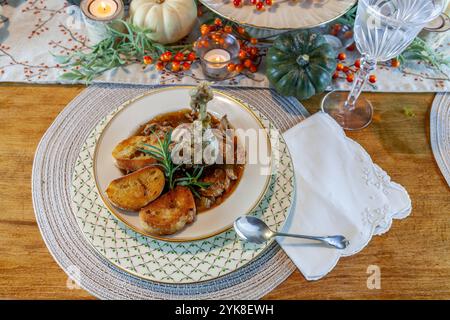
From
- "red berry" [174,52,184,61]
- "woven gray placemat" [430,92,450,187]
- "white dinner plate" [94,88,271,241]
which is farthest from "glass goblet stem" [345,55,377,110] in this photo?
"red berry" [174,52,184,61]

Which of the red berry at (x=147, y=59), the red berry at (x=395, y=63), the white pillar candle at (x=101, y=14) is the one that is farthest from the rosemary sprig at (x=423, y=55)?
the white pillar candle at (x=101, y=14)

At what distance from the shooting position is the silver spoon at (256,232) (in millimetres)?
938

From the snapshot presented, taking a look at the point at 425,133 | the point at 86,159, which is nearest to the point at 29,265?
the point at 86,159

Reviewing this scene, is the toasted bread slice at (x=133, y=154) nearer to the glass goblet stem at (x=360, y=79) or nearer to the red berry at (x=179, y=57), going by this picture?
the red berry at (x=179, y=57)

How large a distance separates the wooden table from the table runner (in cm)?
5

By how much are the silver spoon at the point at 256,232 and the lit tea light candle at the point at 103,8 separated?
0.86 metres

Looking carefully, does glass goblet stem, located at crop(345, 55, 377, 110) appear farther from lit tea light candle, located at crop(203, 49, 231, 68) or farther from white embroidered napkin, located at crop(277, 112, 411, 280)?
lit tea light candle, located at crop(203, 49, 231, 68)

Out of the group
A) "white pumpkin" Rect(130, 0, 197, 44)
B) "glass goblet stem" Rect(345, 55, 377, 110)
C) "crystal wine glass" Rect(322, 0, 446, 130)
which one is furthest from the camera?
"white pumpkin" Rect(130, 0, 197, 44)

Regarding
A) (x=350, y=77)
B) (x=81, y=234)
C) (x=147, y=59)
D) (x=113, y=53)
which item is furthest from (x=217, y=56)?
(x=81, y=234)

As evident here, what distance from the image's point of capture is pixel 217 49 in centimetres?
132

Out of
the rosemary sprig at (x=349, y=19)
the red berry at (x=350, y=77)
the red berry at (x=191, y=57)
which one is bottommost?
the red berry at (x=350, y=77)

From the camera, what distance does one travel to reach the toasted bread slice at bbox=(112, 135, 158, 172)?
100 centimetres

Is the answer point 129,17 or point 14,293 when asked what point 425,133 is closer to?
point 129,17

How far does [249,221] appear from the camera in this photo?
95 centimetres
